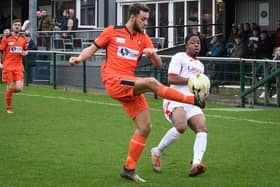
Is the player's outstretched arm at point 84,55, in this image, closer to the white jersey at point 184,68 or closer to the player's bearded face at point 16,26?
the white jersey at point 184,68

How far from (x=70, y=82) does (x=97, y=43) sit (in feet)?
57.7

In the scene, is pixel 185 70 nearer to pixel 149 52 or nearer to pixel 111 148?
pixel 149 52

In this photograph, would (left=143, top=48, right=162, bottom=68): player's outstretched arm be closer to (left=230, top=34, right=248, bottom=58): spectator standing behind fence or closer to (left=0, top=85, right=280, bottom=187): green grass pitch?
(left=0, top=85, right=280, bottom=187): green grass pitch

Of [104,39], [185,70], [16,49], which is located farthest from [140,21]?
[16,49]

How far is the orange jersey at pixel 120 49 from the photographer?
32.0ft

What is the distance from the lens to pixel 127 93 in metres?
9.54

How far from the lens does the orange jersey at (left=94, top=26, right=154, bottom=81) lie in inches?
384

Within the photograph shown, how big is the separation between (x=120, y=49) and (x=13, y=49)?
32.3ft

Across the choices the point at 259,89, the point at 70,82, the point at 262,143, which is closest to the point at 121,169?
the point at 262,143

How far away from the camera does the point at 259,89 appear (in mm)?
20953

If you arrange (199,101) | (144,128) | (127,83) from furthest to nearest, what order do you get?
(144,128)
(127,83)
(199,101)

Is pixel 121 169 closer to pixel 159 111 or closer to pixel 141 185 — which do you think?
pixel 141 185

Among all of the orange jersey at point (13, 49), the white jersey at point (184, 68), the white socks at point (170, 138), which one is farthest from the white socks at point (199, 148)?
the orange jersey at point (13, 49)

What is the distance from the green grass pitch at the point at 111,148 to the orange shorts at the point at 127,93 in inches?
34.6
